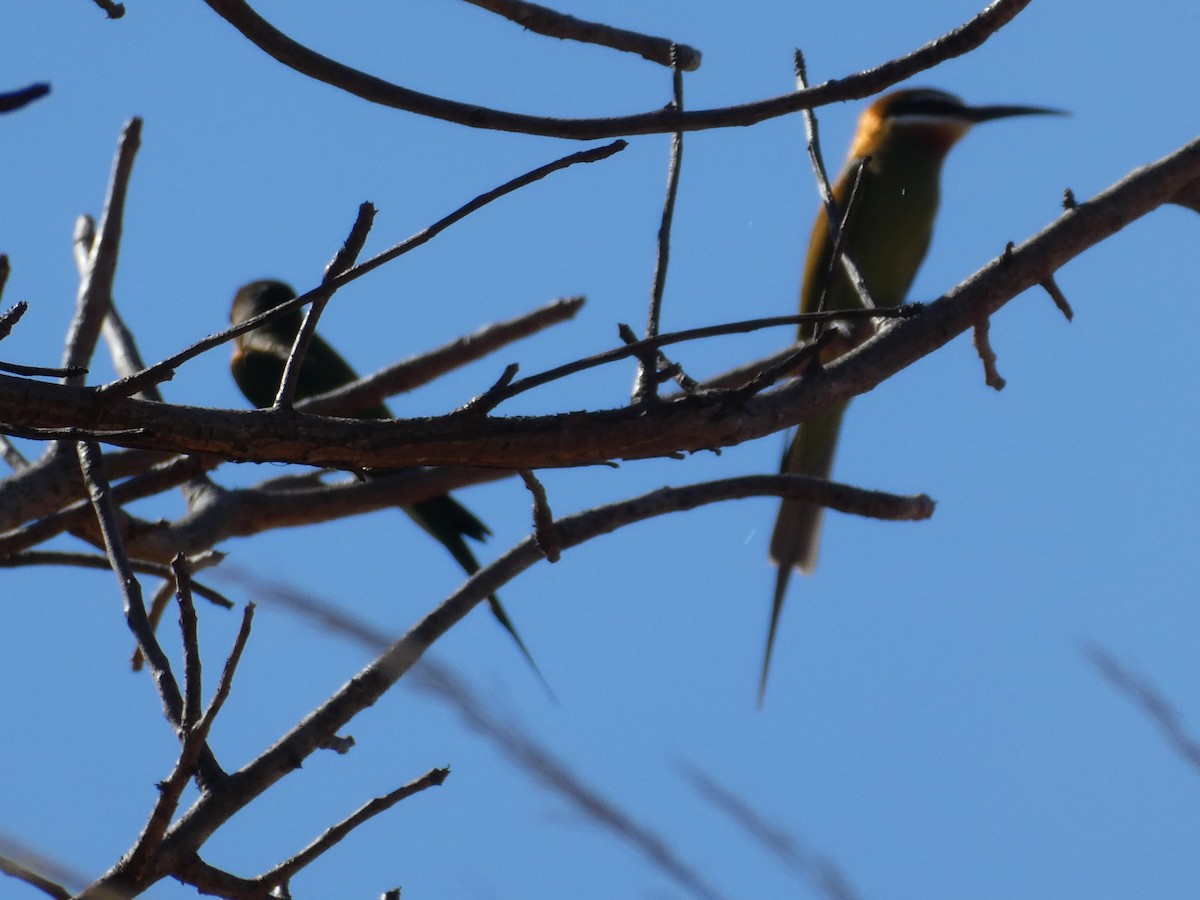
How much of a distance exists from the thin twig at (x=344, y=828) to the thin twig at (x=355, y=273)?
0.39m

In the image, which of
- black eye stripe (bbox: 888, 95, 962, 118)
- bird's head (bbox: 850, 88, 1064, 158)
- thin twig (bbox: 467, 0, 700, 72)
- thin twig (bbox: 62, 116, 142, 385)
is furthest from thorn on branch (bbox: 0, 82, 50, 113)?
black eye stripe (bbox: 888, 95, 962, 118)

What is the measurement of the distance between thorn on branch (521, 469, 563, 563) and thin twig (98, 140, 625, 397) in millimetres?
372

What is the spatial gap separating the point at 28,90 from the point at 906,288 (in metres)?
3.16

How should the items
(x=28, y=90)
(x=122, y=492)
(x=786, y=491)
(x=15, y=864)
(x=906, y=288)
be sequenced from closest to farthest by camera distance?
(x=28, y=90)
(x=15, y=864)
(x=786, y=491)
(x=122, y=492)
(x=906, y=288)

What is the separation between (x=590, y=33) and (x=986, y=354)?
542 mm

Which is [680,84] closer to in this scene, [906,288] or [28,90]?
[28,90]

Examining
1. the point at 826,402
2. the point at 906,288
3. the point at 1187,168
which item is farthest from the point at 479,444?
the point at 906,288

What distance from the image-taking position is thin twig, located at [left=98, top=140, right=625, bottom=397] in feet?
2.78

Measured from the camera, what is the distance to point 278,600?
4.26 feet

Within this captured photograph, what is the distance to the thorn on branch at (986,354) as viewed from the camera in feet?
4.66

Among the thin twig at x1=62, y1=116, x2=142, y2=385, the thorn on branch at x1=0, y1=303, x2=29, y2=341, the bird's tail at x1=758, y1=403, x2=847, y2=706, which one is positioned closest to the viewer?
the thorn on branch at x1=0, y1=303, x2=29, y2=341

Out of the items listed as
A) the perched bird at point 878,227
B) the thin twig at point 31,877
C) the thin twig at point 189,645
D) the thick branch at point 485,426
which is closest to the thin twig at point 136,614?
the thin twig at point 189,645

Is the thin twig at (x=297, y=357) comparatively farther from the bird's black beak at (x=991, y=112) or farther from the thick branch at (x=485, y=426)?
the bird's black beak at (x=991, y=112)

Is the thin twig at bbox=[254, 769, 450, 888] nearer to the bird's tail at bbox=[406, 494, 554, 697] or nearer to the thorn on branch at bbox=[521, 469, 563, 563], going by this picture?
the thorn on branch at bbox=[521, 469, 563, 563]
